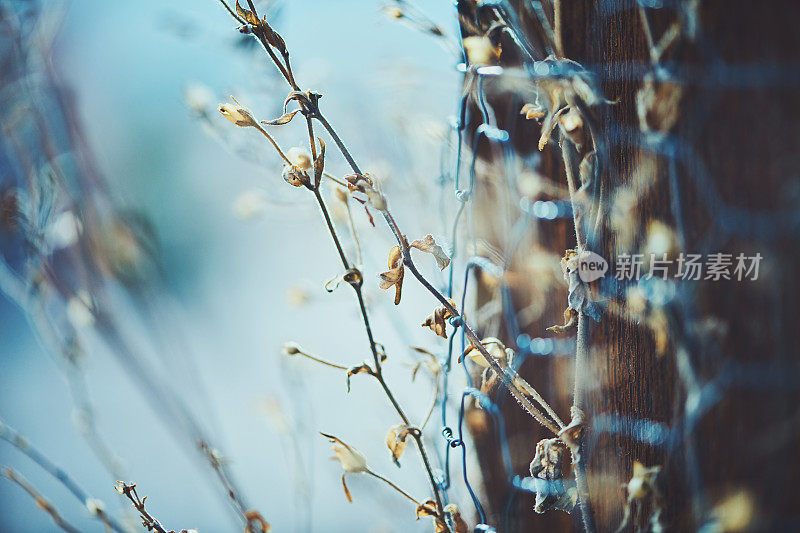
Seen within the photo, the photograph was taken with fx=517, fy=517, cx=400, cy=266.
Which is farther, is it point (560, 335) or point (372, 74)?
point (372, 74)

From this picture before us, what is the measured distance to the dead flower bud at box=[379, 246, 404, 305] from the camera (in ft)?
0.73

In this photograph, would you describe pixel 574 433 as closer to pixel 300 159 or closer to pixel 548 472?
pixel 548 472

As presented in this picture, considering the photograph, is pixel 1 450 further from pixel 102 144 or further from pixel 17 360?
pixel 102 144

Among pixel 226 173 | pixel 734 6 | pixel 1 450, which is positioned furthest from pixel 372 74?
pixel 1 450

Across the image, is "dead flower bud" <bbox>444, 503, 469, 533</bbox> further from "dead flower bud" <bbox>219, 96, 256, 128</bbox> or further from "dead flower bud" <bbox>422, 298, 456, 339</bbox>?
"dead flower bud" <bbox>219, 96, 256, 128</bbox>

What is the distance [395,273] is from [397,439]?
0.08 meters

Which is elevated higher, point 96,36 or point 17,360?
point 96,36

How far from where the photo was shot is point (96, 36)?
3.28ft

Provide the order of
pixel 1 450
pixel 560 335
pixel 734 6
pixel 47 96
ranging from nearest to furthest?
1. pixel 734 6
2. pixel 560 335
3. pixel 47 96
4. pixel 1 450

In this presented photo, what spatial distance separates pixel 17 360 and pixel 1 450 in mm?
215

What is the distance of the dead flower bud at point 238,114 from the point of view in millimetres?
216

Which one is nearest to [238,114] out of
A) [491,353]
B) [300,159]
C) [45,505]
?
[300,159]

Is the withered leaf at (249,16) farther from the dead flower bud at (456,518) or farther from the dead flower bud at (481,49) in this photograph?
the dead flower bud at (456,518)

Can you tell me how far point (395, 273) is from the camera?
0.22m
